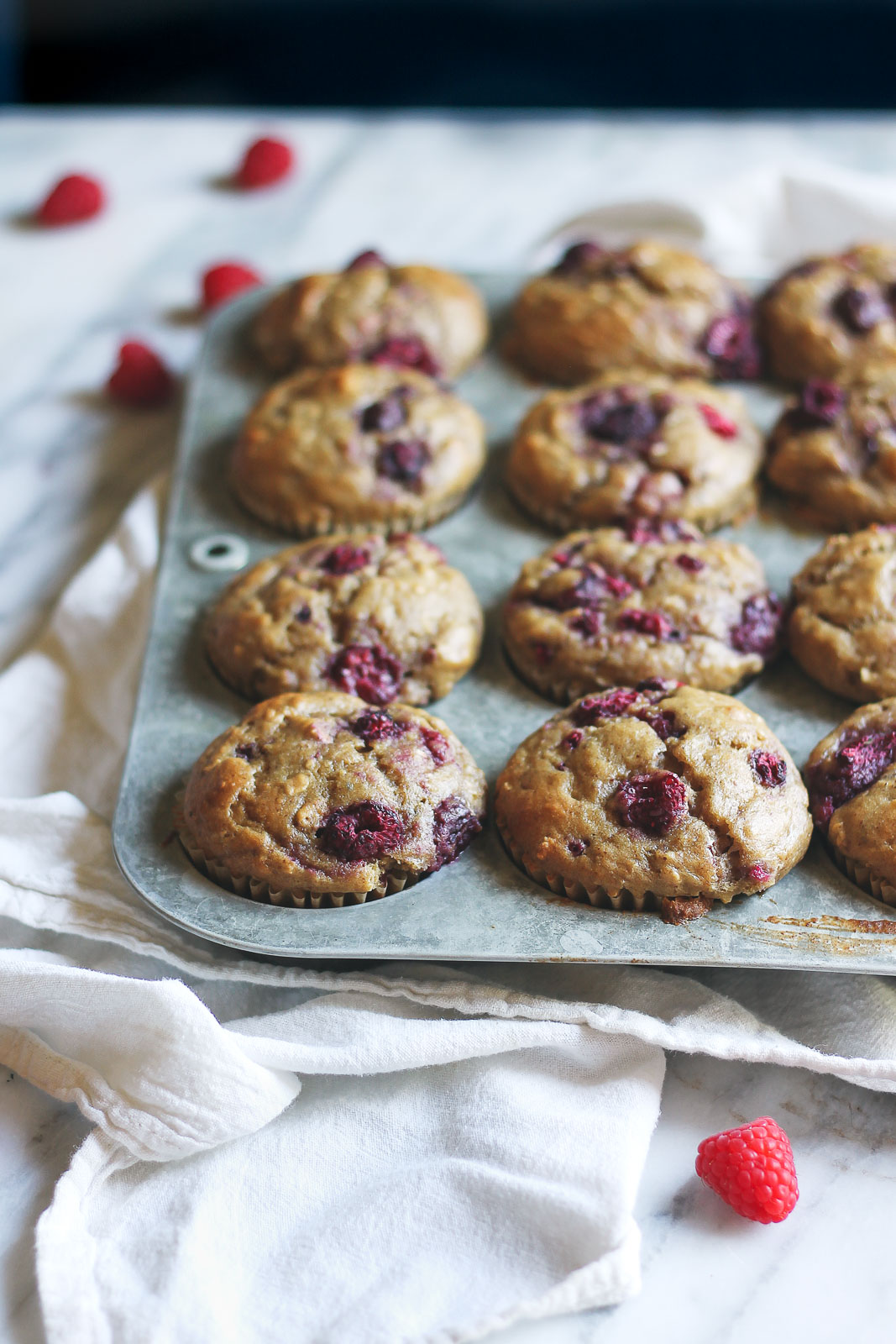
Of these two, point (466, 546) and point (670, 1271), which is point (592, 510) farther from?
point (670, 1271)

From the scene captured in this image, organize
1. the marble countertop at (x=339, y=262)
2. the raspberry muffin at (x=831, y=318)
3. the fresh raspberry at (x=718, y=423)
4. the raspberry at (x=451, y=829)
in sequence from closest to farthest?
1. the marble countertop at (x=339, y=262)
2. the raspberry at (x=451, y=829)
3. the fresh raspberry at (x=718, y=423)
4. the raspberry muffin at (x=831, y=318)

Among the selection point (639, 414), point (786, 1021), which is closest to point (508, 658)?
point (639, 414)

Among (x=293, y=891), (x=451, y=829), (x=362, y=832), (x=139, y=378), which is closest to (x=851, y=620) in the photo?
(x=451, y=829)

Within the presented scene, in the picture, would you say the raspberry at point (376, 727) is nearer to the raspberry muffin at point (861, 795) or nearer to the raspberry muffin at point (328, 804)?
the raspberry muffin at point (328, 804)

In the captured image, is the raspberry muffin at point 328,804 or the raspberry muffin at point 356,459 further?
the raspberry muffin at point 356,459

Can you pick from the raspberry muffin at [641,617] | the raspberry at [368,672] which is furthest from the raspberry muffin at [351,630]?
the raspberry muffin at [641,617]

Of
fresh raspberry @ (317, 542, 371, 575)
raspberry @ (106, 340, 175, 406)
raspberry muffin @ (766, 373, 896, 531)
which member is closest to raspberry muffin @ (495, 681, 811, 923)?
fresh raspberry @ (317, 542, 371, 575)

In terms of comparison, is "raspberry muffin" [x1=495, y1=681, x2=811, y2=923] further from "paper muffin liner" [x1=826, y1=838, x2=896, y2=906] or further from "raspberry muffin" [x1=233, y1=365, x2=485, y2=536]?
"raspberry muffin" [x1=233, y1=365, x2=485, y2=536]
